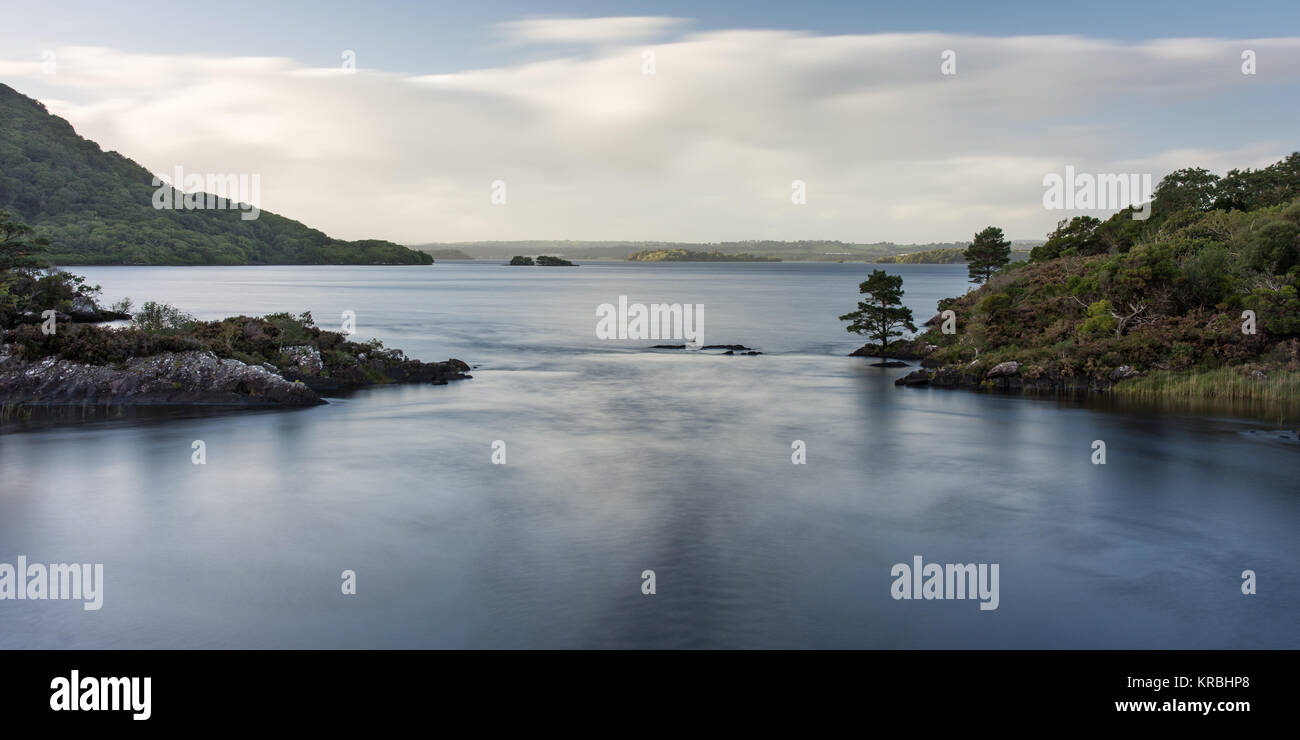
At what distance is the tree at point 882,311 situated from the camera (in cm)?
4575

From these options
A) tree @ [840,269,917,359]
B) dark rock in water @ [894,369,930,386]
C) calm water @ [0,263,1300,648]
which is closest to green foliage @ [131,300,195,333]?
calm water @ [0,263,1300,648]

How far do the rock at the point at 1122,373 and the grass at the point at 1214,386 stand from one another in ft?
1.09

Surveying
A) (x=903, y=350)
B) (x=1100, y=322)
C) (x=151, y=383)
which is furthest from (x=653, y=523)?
(x=903, y=350)

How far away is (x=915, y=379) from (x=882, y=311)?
11.1m

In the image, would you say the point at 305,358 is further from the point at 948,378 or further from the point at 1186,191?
the point at 1186,191

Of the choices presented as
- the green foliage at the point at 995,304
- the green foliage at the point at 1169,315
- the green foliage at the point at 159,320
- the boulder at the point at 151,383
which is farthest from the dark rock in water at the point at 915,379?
the green foliage at the point at 159,320

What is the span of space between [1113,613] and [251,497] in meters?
16.9

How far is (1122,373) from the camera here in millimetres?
33375

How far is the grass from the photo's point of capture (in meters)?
29.7

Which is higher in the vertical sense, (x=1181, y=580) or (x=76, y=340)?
(x=76, y=340)

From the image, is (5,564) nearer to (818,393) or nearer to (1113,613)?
(1113,613)

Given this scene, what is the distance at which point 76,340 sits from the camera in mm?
28344
